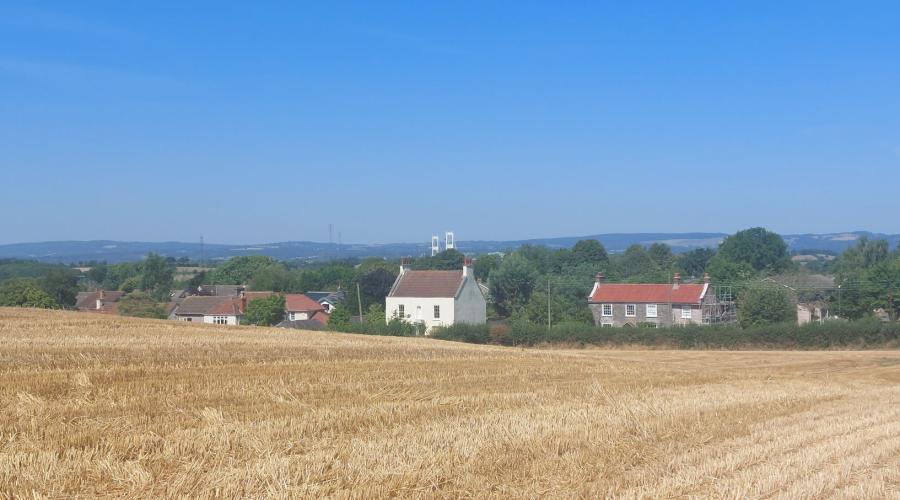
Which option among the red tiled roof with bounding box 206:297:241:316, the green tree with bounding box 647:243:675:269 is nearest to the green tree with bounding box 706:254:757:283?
the green tree with bounding box 647:243:675:269

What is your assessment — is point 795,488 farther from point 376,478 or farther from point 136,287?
point 136,287

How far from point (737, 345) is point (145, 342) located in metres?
43.6

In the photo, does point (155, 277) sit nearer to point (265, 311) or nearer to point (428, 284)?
point (265, 311)

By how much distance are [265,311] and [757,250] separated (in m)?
106

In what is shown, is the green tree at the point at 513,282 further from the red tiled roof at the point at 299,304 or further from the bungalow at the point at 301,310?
the red tiled roof at the point at 299,304

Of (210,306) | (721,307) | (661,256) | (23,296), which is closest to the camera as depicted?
(23,296)

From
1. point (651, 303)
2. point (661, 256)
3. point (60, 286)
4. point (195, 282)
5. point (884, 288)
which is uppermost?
point (60, 286)

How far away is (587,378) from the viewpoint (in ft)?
69.1

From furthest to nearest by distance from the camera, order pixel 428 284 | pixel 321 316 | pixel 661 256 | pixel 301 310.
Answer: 1. pixel 661 256
2. pixel 321 316
3. pixel 301 310
4. pixel 428 284

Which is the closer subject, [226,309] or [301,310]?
[226,309]

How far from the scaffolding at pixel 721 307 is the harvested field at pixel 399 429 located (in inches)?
2507

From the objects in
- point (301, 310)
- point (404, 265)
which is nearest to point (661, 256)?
point (301, 310)

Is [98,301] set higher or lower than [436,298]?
lower

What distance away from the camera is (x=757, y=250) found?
524ft
